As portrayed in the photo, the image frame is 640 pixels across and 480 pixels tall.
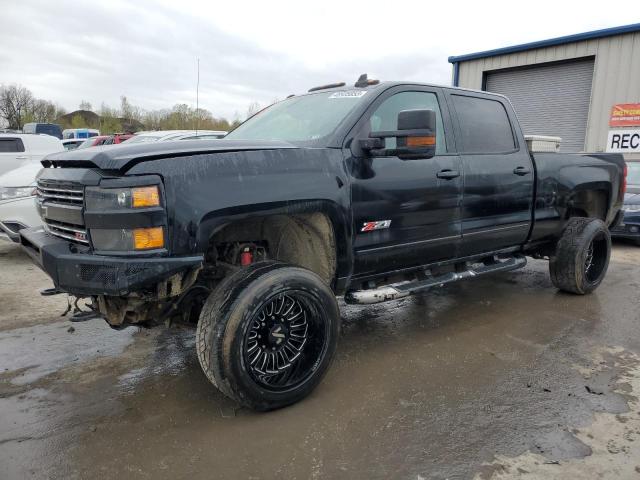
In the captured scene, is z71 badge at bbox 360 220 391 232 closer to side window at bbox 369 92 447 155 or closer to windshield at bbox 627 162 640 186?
side window at bbox 369 92 447 155

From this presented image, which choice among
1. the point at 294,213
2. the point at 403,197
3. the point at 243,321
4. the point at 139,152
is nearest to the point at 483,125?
the point at 403,197

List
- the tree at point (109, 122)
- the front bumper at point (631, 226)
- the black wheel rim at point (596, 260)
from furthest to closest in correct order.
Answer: the tree at point (109, 122) → the front bumper at point (631, 226) → the black wheel rim at point (596, 260)

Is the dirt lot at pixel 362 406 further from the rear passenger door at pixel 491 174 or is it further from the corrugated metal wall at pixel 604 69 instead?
the corrugated metal wall at pixel 604 69

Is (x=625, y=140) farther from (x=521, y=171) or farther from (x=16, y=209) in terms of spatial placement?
(x=16, y=209)

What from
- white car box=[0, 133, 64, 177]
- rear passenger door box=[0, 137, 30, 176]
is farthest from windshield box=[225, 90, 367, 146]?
rear passenger door box=[0, 137, 30, 176]

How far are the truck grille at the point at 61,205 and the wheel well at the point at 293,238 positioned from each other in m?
0.73

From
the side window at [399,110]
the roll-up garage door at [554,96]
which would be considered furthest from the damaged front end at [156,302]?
the roll-up garage door at [554,96]

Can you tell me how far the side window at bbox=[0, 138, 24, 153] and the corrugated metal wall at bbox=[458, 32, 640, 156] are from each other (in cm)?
1331

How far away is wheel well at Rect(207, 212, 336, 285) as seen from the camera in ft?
10.1

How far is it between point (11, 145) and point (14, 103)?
6329 cm

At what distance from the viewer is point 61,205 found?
281 centimetres

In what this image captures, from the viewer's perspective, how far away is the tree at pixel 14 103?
58.2m

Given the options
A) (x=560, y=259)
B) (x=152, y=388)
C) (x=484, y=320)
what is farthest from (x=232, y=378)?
(x=560, y=259)

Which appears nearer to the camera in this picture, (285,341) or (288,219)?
(285,341)
